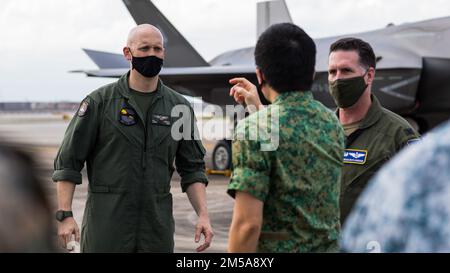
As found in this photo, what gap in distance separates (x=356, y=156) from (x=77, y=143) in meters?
1.56

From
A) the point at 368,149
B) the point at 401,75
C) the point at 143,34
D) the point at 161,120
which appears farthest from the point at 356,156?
the point at 401,75

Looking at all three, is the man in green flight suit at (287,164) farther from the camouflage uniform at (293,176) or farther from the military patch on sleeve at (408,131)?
the military patch on sleeve at (408,131)

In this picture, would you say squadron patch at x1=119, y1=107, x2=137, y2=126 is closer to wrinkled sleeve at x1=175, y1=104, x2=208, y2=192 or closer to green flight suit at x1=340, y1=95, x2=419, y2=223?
wrinkled sleeve at x1=175, y1=104, x2=208, y2=192

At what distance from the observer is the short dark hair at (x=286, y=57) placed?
209 centimetres

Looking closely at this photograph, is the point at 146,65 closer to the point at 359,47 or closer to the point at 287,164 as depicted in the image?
the point at 359,47

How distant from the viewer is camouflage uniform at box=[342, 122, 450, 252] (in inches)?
52.0

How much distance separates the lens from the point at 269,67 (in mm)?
2111

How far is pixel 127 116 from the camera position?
3.19 m

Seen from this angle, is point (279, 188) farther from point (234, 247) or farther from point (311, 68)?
point (311, 68)

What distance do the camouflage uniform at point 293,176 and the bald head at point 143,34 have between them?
4.68ft

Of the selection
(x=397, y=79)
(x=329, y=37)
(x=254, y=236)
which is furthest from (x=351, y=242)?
(x=329, y=37)

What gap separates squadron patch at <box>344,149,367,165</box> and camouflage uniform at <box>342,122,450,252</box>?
1696 mm

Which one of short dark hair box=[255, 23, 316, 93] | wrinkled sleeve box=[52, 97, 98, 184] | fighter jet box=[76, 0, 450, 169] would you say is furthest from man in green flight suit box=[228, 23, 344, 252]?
fighter jet box=[76, 0, 450, 169]

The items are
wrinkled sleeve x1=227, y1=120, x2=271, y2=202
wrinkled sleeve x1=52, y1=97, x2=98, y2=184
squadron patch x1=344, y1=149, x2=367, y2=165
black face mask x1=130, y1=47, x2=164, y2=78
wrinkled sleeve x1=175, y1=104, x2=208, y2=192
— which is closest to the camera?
wrinkled sleeve x1=227, y1=120, x2=271, y2=202
